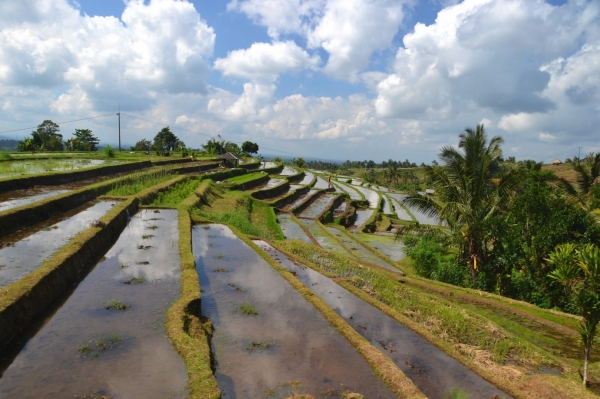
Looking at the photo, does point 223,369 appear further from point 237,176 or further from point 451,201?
point 237,176

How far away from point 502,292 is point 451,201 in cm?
350

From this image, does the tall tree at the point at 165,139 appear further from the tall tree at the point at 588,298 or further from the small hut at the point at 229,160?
the tall tree at the point at 588,298

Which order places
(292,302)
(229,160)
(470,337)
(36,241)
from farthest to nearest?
(229,160) → (36,241) → (292,302) → (470,337)

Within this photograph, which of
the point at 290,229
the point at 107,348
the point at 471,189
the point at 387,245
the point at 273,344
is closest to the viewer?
the point at 107,348

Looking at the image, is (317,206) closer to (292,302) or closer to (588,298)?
(292,302)

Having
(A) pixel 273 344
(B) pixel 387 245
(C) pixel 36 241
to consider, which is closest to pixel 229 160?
(B) pixel 387 245

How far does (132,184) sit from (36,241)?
11.0 metres

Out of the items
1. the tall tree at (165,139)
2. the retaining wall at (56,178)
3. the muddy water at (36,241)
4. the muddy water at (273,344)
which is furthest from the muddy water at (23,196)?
the tall tree at (165,139)

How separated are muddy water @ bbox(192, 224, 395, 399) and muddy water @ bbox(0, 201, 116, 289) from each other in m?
3.42

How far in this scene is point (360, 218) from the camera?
3325 centimetres

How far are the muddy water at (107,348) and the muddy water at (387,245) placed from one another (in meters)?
12.0

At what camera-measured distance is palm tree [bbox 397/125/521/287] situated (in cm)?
1327

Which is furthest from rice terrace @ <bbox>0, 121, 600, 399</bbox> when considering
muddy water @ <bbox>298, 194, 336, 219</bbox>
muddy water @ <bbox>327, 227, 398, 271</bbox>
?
muddy water @ <bbox>298, 194, 336, 219</bbox>

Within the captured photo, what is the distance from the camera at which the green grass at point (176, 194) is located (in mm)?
19047
